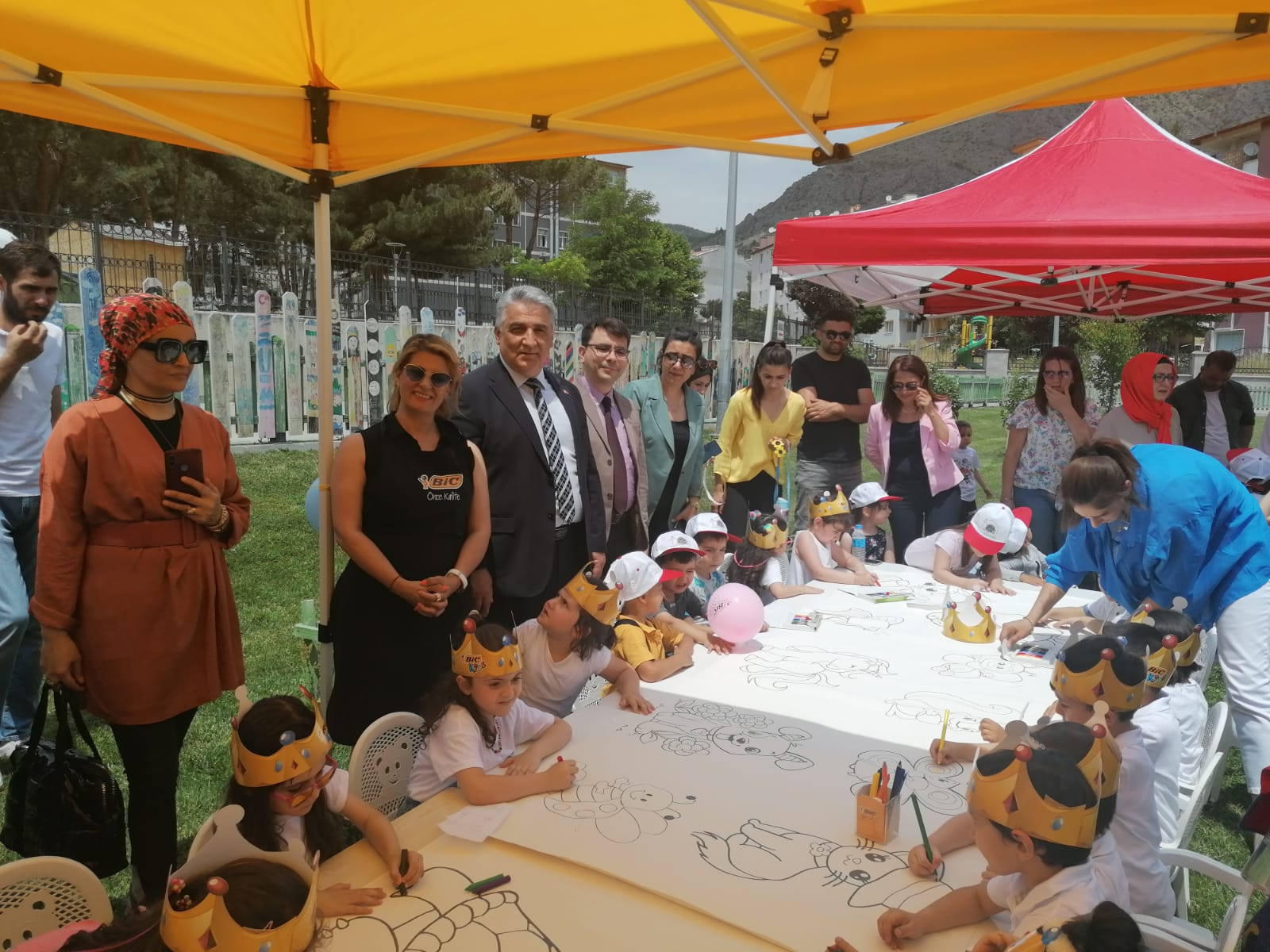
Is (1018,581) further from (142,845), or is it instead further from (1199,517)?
(142,845)

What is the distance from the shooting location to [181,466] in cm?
194

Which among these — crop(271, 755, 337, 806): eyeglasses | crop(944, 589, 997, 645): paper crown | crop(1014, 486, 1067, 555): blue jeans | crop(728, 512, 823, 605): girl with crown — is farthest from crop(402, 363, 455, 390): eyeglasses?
crop(1014, 486, 1067, 555): blue jeans

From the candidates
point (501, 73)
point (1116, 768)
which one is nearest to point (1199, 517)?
point (1116, 768)

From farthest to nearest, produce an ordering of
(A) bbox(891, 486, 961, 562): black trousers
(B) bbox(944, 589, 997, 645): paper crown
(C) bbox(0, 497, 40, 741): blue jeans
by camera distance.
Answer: (A) bbox(891, 486, 961, 562): black trousers → (B) bbox(944, 589, 997, 645): paper crown → (C) bbox(0, 497, 40, 741): blue jeans

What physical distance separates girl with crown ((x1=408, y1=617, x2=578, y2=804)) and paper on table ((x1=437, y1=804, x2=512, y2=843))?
0.03m

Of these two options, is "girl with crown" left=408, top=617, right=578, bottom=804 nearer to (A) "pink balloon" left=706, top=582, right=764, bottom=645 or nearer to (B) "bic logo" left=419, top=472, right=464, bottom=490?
(B) "bic logo" left=419, top=472, right=464, bottom=490

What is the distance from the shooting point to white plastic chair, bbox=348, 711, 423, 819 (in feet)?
6.23

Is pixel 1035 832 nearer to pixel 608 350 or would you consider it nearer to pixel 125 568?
pixel 125 568

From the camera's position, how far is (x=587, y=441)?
317cm

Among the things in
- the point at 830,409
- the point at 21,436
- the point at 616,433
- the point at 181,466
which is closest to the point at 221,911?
the point at 181,466

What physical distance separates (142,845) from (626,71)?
7.62ft

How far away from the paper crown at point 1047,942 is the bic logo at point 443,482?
1755mm

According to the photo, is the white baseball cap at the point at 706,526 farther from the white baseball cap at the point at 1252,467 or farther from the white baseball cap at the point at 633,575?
the white baseball cap at the point at 1252,467

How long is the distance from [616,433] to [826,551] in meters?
1.49
